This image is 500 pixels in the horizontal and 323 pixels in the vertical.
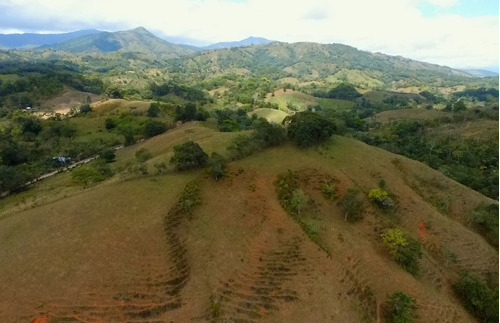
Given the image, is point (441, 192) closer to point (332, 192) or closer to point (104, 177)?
point (332, 192)

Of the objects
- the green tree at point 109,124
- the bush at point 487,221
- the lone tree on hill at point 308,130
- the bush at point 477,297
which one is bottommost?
the bush at point 477,297

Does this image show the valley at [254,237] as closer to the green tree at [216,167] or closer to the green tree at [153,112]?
the green tree at [216,167]

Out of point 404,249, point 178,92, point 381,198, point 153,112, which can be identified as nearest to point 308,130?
point 381,198

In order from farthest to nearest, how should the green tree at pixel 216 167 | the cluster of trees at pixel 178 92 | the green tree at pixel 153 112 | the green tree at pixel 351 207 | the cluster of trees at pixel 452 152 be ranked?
1. the cluster of trees at pixel 178 92
2. the green tree at pixel 153 112
3. the cluster of trees at pixel 452 152
4. the green tree at pixel 216 167
5. the green tree at pixel 351 207

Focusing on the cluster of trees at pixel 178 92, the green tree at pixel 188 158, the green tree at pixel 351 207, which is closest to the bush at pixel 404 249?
the green tree at pixel 351 207

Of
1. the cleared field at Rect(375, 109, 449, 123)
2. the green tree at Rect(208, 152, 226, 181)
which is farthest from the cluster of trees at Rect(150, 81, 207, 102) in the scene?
the green tree at Rect(208, 152, 226, 181)

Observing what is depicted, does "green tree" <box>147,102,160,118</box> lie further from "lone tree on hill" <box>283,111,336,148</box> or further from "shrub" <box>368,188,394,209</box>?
"shrub" <box>368,188,394,209</box>

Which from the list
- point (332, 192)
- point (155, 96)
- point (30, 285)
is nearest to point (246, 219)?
point (332, 192)
